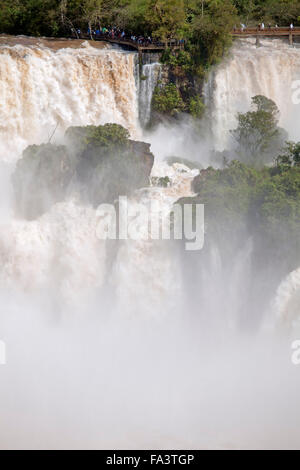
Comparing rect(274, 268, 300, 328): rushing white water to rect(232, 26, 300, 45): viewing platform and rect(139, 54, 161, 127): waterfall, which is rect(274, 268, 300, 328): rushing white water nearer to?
rect(139, 54, 161, 127): waterfall

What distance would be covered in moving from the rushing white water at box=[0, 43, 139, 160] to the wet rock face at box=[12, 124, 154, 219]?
2.34 m

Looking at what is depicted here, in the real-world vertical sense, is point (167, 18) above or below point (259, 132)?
above

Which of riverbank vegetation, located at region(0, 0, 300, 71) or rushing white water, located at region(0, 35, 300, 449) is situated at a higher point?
riverbank vegetation, located at region(0, 0, 300, 71)

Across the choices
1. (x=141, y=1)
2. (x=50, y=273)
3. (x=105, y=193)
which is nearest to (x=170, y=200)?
(x=105, y=193)

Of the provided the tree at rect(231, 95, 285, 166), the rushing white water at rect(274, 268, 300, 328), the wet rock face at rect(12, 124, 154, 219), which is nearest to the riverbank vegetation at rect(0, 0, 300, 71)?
the tree at rect(231, 95, 285, 166)

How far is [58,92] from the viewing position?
1009 inches

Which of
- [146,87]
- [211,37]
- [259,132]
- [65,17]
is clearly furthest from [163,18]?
[259,132]

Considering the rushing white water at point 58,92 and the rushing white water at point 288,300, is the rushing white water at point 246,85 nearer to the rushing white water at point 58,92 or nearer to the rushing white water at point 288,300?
the rushing white water at point 58,92

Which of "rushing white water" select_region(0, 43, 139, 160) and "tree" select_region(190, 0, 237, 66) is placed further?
"tree" select_region(190, 0, 237, 66)

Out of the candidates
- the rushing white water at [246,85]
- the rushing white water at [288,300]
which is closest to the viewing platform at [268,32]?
the rushing white water at [246,85]

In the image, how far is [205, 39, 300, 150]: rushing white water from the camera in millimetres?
28297

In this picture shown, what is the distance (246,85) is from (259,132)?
3.28 meters

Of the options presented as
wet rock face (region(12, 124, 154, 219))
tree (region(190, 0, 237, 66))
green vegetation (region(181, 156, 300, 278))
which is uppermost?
tree (region(190, 0, 237, 66))

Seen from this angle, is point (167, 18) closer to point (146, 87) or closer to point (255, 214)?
point (146, 87)
